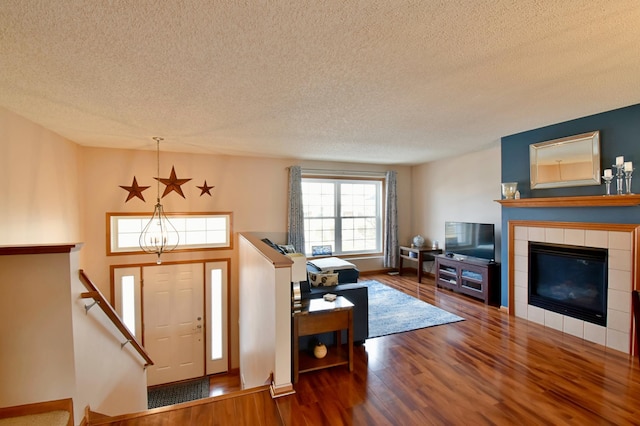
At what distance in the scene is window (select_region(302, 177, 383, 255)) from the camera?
6426mm

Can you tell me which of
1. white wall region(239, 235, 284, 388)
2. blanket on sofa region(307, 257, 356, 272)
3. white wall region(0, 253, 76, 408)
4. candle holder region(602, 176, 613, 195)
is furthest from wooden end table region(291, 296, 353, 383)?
candle holder region(602, 176, 613, 195)

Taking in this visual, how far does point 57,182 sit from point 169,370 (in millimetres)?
3361

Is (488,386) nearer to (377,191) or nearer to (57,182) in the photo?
(377,191)

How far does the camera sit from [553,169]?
3668 mm

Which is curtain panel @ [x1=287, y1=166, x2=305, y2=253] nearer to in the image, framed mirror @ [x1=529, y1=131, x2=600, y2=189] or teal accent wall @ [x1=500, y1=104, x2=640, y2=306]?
teal accent wall @ [x1=500, y1=104, x2=640, y2=306]

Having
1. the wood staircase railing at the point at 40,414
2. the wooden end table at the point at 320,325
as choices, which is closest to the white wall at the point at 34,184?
the wood staircase railing at the point at 40,414

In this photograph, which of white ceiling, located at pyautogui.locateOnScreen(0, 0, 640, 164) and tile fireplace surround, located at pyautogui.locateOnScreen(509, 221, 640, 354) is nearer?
white ceiling, located at pyautogui.locateOnScreen(0, 0, 640, 164)

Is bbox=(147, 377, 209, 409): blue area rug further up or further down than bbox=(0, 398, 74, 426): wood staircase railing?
further down

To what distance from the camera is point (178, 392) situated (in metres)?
4.60

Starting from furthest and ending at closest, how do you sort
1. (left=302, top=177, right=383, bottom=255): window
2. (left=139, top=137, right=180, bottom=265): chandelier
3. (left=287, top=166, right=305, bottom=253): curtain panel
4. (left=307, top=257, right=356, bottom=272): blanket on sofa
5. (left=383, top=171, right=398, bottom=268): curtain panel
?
(left=383, top=171, right=398, bottom=268): curtain panel, (left=302, top=177, right=383, bottom=255): window, (left=287, top=166, right=305, bottom=253): curtain panel, (left=139, top=137, right=180, bottom=265): chandelier, (left=307, top=257, right=356, bottom=272): blanket on sofa

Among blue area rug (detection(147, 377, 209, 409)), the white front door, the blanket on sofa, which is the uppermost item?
the blanket on sofa

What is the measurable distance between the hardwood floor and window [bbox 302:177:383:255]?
10.8 ft

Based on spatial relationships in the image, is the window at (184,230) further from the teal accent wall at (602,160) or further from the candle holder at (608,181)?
the candle holder at (608,181)

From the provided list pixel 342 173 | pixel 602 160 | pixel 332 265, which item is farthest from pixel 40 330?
pixel 342 173
